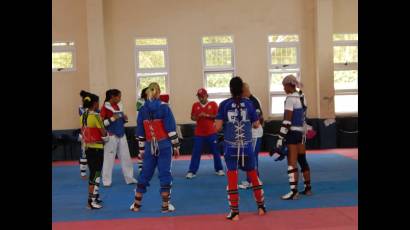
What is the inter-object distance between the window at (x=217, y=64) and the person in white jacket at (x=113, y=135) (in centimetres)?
478

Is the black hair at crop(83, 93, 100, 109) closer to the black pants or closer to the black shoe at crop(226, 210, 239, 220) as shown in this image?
the black pants

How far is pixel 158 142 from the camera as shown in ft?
16.7

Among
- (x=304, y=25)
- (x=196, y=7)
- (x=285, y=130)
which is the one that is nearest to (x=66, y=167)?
(x=196, y=7)

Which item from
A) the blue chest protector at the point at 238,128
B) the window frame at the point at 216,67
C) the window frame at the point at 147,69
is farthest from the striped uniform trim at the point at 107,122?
the window frame at the point at 216,67

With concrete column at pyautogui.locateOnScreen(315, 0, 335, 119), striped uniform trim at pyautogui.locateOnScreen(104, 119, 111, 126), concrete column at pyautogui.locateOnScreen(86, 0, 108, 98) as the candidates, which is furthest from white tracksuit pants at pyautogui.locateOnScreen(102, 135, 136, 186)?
concrete column at pyautogui.locateOnScreen(315, 0, 335, 119)

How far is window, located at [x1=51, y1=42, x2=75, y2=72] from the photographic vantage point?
11125mm

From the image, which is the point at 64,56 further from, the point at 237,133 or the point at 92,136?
the point at 237,133

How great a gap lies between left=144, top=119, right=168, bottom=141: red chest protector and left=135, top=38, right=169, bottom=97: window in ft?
20.3

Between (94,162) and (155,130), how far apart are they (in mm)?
973
